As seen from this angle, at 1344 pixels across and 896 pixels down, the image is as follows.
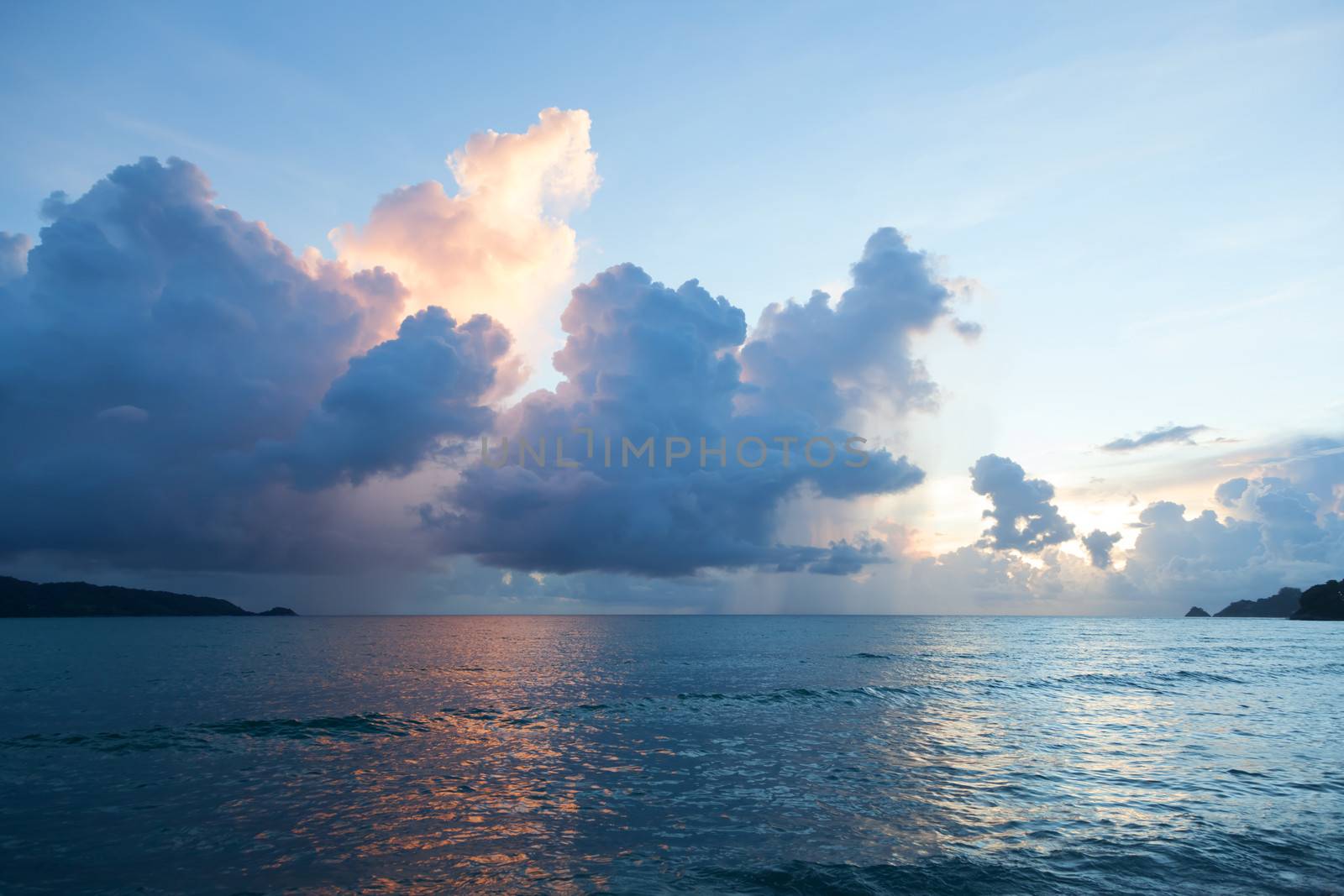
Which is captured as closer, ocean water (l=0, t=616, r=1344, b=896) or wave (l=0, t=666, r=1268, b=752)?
ocean water (l=0, t=616, r=1344, b=896)

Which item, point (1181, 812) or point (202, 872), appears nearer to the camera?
point (202, 872)

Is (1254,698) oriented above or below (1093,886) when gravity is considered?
below

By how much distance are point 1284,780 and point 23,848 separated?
43.2 metres

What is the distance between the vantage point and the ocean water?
17984 mm

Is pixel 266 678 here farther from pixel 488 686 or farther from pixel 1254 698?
pixel 1254 698

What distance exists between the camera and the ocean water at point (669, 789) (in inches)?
708

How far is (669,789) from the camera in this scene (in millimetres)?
26688

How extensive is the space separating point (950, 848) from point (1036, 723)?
2691 centimetres

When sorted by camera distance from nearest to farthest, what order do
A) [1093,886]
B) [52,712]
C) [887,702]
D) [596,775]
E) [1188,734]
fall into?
[1093,886]
[596,775]
[1188,734]
[52,712]
[887,702]

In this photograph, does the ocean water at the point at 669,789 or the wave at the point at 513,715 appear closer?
the ocean water at the point at 669,789

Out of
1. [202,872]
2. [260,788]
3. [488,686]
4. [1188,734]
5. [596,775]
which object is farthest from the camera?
[488,686]

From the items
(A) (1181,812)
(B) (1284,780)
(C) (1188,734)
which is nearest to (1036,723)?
(C) (1188,734)

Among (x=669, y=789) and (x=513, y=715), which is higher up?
(x=669, y=789)

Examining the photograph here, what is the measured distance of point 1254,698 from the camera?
52750mm
